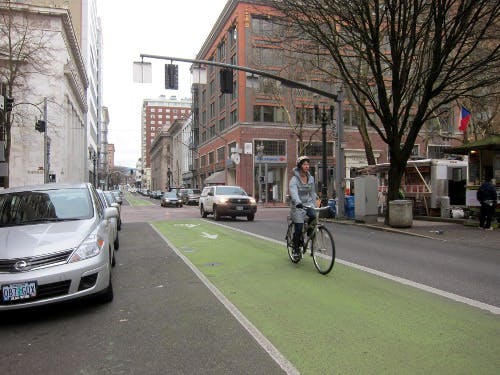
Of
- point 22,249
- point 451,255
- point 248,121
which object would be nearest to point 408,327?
point 22,249

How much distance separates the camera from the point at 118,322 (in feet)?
17.6

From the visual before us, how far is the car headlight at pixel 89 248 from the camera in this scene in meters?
5.43

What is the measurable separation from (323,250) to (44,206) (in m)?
4.44

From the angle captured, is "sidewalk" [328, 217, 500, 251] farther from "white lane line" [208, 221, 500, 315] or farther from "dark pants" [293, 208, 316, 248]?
"dark pants" [293, 208, 316, 248]

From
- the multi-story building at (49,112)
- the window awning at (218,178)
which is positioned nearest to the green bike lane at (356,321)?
the multi-story building at (49,112)

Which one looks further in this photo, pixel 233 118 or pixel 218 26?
pixel 218 26

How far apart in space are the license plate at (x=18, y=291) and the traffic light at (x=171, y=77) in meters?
13.0

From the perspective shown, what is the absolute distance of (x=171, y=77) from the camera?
17203 mm

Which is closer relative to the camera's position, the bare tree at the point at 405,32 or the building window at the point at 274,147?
the bare tree at the point at 405,32

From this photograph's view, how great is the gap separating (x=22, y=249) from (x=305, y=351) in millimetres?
3316

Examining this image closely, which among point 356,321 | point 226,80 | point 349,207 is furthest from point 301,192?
point 349,207

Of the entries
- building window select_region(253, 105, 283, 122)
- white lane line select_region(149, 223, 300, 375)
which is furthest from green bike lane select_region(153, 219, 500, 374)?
building window select_region(253, 105, 283, 122)

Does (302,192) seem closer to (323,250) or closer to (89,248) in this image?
(323,250)

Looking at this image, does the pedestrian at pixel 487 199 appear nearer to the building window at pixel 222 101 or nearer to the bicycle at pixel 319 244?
the bicycle at pixel 319 244
